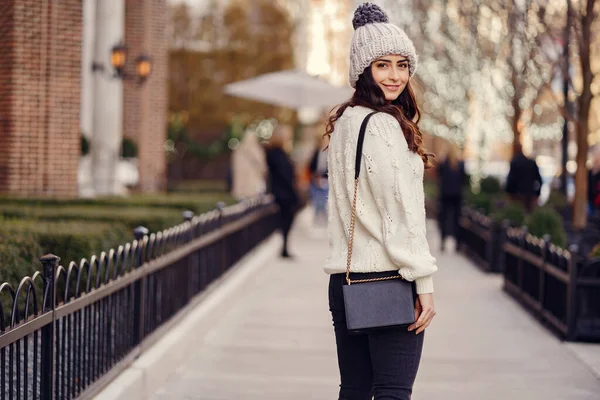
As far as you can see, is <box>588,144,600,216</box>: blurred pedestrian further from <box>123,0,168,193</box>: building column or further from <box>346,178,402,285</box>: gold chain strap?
<box>346,178,402,285</box>: gold chain strap

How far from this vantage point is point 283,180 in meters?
16.5

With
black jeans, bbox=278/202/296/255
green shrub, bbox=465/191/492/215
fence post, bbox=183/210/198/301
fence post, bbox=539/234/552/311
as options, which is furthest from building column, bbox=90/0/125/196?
fence post, bbox=539/234/552/311

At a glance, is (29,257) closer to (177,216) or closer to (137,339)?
(137,339)

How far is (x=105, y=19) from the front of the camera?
18.7 m

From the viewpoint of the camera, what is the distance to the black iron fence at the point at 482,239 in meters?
14.6

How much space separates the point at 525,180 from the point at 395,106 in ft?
45.8

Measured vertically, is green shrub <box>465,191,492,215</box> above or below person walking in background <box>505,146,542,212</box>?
below

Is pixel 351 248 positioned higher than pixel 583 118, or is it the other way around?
pixel 583 118

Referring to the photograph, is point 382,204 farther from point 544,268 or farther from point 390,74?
point 544,268

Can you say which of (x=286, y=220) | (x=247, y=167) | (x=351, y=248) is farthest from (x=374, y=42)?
(x=247, y=167)

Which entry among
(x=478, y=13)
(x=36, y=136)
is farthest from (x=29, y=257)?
(x=478, y=13)

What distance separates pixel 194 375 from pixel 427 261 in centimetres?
389

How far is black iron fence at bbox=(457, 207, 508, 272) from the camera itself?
14555 millimetres

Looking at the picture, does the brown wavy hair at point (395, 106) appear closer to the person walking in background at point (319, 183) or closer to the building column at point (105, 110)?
the building column at point (105, 110)
